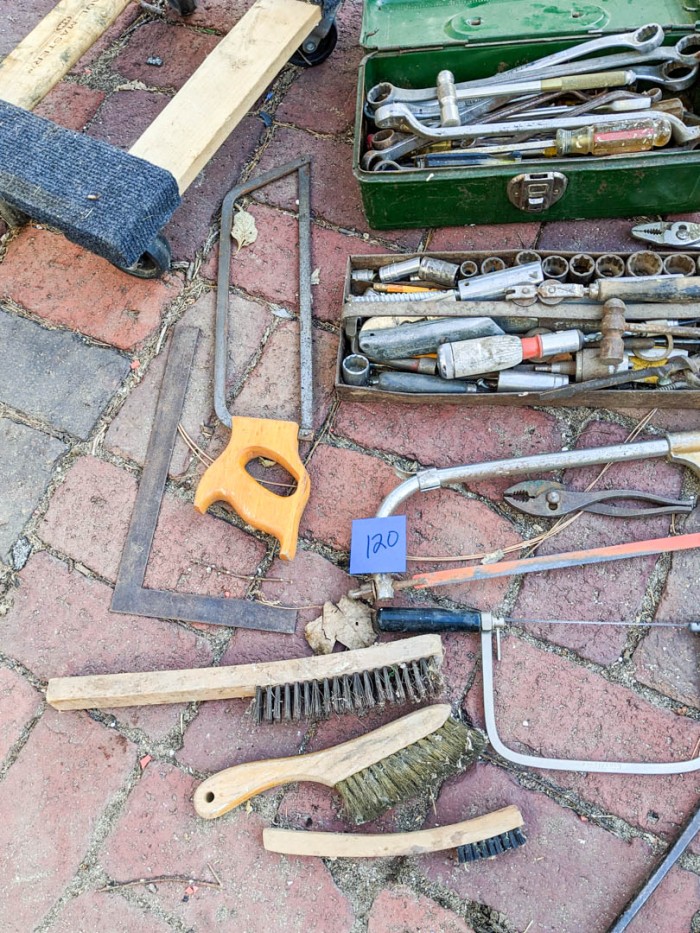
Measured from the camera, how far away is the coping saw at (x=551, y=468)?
5.70ft

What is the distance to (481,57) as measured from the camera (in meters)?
2.06

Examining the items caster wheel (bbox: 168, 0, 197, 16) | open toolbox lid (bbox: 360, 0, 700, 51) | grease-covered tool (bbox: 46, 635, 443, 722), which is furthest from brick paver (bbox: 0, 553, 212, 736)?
caster wheel (bbox: 168, 0, 197, 16)

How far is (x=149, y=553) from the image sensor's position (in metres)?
1.88

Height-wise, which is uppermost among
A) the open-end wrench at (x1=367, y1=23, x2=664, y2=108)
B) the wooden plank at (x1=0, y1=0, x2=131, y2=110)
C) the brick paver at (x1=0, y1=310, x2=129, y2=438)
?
the wooden plank at (x1=0, y1=0, x2=131, y2=110)

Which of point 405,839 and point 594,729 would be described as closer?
point 405,839

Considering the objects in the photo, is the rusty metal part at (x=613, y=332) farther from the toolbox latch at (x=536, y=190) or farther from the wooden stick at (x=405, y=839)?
the wooden stick at (x=405, y=839)

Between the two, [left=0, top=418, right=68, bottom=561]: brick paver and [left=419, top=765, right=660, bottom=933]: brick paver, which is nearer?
[left=419, top=765, right=660, bottom=933]: brick paver

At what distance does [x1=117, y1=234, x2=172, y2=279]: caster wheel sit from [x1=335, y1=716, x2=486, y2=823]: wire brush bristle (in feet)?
4.68

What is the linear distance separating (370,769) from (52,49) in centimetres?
202

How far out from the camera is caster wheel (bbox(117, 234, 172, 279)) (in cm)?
202

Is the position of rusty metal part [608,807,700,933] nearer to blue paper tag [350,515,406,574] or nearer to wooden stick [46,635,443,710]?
wooden stick [46,635,443,710]

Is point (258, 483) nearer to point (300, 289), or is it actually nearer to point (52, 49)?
point (300, 289)

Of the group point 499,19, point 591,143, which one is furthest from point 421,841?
point 499,19

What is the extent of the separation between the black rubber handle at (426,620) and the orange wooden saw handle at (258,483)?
28 cm
